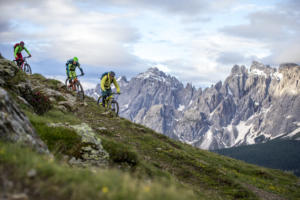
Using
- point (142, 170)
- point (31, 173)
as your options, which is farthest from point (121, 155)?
point (31, 173)

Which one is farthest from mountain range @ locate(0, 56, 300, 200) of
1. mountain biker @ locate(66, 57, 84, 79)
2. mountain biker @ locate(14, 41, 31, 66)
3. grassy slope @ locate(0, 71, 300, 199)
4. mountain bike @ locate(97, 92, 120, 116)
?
mountain biker @ locate(14, 41, 31, 66)

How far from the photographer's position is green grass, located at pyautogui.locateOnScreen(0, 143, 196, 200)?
5.65 m

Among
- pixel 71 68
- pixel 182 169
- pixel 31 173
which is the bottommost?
pixel 182 169

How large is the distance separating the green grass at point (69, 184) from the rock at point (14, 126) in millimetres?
2320

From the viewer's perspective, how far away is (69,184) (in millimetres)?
5984

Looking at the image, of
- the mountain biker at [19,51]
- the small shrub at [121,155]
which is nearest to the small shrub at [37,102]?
the small shrub at [121,155]

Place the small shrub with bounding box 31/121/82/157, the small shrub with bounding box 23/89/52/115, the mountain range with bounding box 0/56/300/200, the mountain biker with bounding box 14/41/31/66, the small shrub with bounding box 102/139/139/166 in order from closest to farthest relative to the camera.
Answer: the mountain range with bounding box 0/56/300/200 < the small shrub with bounding box 31/121/82/157 < the small shrub with bounding box 102/139/139/166 < the small shrub with bounding box 23/89/52/115 < the mountain biker with bounding box 14/41/31/66

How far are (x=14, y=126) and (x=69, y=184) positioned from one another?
4.29m

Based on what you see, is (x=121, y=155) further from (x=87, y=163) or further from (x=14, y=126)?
(x=14, y=126)

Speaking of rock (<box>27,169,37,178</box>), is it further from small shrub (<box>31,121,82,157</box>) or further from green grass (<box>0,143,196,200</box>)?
small shrub (<box>31,121,82,157</box>)

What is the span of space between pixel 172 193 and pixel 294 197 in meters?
20.1

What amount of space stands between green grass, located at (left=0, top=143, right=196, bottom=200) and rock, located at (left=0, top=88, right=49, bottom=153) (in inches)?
91.3

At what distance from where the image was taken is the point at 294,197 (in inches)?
856

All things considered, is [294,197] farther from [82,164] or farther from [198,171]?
[82,164]
